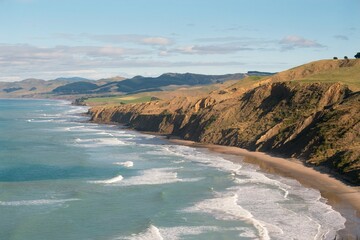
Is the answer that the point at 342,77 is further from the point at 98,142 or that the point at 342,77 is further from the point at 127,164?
the point at 127,164

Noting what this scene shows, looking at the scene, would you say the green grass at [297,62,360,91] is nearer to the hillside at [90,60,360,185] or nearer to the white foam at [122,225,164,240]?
the hillside at [90,60,360,185]

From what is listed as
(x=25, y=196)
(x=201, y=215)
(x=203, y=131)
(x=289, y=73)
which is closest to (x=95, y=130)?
(x=203, y=131)

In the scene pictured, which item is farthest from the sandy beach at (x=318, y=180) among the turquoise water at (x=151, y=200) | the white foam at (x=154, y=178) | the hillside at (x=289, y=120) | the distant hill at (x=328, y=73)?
the distant hill at (x=328, y=73)

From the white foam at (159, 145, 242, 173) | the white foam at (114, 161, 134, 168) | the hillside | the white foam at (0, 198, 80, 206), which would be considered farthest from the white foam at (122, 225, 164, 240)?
the white foam at (114, 161, 134, 168)

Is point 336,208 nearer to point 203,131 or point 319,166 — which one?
point 319,166

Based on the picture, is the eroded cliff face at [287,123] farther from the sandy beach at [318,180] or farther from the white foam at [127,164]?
the white foam at [127,164]

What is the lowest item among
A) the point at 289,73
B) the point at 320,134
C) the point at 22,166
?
the point at 22,166

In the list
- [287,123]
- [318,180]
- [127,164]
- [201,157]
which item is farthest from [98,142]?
[318,180]
